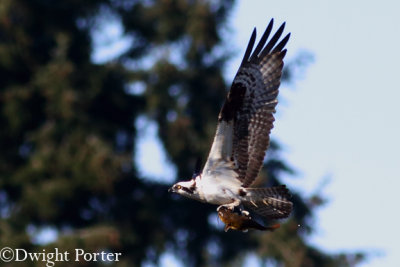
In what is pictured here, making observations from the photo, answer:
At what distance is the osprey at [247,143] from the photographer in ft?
32.9

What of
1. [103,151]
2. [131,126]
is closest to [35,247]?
[103,151]

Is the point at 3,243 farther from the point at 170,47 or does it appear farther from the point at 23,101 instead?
the point at 170,47

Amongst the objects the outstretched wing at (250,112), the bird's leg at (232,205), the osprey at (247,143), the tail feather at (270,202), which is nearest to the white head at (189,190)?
the osprey at (247,143)

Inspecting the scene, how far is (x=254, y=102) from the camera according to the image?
1035 cm

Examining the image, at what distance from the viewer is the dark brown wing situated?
10.2m

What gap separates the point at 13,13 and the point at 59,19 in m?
1.30

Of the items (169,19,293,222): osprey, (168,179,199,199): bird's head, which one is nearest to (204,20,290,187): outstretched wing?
(169,19,293,222): osprey

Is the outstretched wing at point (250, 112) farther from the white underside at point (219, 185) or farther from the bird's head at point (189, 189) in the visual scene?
the bird's head at point (189, 189)

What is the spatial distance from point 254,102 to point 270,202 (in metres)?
0.96

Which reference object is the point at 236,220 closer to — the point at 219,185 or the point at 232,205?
the point at 232,205

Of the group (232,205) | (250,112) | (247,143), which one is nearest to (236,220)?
(232,205)

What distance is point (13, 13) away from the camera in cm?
2700

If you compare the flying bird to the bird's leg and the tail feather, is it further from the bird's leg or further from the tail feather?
the tail feather

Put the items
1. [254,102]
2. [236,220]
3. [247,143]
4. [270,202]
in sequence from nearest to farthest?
[236,220]
[270,202]
[247,143]
[254,102]
